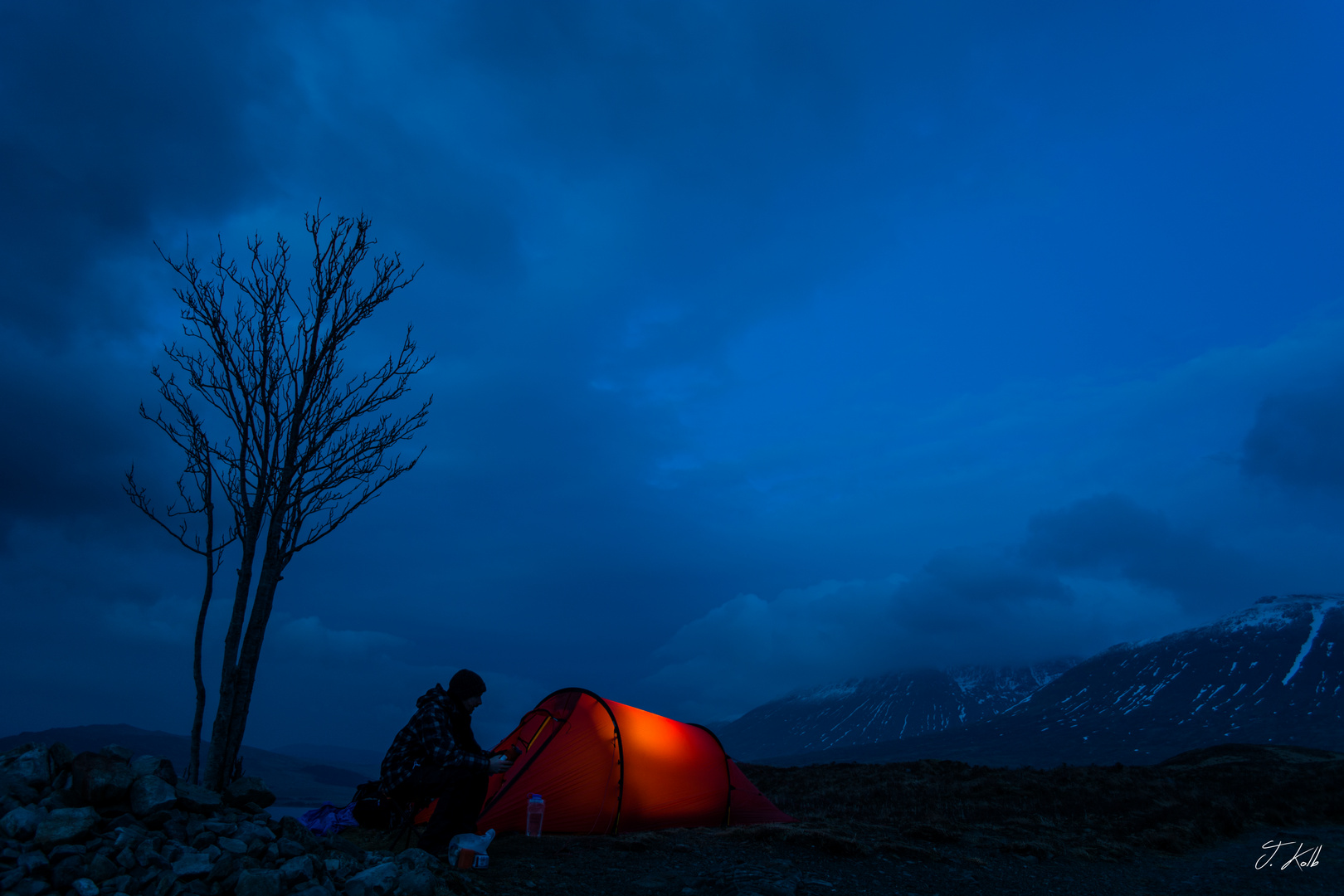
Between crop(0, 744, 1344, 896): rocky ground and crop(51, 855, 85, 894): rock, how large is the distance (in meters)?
0.01

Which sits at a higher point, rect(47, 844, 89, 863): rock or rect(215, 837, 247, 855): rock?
rect(47, 844, 89, 863): rock

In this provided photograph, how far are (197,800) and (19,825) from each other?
1.43 meters

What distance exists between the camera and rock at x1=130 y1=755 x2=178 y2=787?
23.8 feet

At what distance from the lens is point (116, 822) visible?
6426mm

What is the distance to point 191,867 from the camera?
5996mm

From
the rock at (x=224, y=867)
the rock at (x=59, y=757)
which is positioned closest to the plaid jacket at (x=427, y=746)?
the rock at (x=224, y=867)

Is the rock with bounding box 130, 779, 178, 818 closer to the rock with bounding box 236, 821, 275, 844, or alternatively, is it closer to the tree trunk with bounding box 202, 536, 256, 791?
the rock with bounding box 236, 821, 275, 844

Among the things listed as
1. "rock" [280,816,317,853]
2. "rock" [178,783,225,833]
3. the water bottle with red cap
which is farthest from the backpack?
"rock" [178,783,225,833]

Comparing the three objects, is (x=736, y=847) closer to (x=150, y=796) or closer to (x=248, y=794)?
(x=248, y=794)

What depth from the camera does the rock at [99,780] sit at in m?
6.64

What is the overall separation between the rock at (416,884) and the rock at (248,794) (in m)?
2.46

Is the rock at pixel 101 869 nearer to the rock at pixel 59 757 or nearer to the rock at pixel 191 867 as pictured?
the rock at pixel 191 867

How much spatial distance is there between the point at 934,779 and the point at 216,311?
83.8ft
